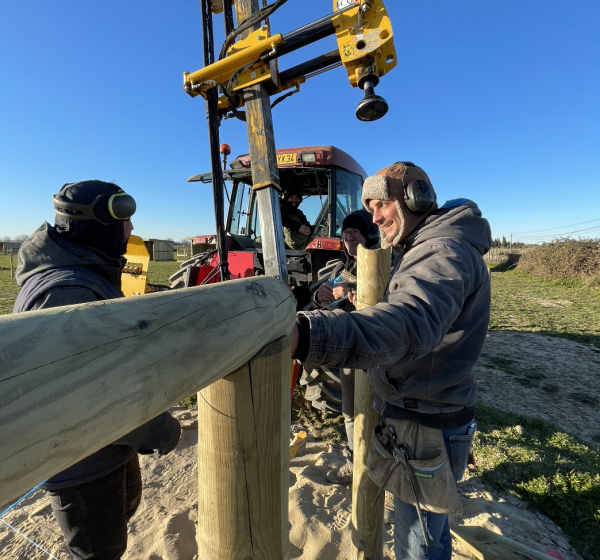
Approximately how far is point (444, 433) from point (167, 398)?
1395 mm

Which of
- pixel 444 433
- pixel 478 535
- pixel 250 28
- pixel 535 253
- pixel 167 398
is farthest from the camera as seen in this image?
pixel 535 253

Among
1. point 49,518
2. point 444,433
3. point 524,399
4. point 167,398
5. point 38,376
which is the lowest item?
point 524,399

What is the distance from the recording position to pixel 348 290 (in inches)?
108

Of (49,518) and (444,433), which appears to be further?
(49,518)

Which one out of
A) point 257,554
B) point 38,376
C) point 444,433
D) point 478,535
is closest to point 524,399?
point 478,535

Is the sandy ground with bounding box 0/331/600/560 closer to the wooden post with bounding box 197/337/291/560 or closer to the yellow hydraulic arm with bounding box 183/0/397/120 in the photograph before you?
the wooden post with bounding box 197/337/291/560

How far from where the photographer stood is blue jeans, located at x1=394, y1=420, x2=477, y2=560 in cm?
156

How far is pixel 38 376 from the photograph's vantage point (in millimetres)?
397

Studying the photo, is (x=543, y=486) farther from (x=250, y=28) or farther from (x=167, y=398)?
(x=250, y=28)

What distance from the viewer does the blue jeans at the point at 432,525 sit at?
5.12 feet

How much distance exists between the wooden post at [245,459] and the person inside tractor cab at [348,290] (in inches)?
62.2

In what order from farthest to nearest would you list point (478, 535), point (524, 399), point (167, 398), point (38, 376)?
point (524, 399) < point (478, 535) < point (167, 398) < point (38, 376)

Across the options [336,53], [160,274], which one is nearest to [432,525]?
[336,53]

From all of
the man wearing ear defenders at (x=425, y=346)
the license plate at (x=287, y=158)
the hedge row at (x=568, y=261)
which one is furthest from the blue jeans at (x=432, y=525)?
the hedge row at (x=568, y=261)
